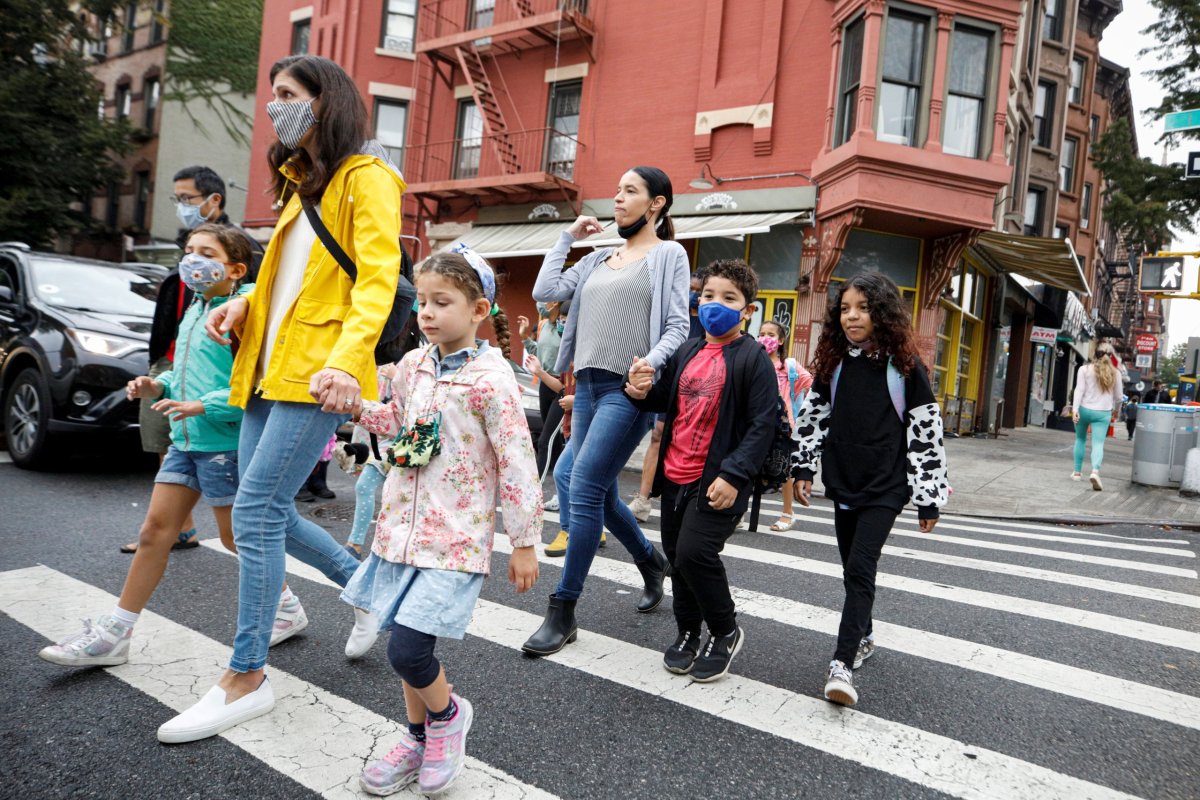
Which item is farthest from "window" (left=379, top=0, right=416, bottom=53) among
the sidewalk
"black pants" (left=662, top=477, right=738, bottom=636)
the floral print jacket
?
the floral print jacket

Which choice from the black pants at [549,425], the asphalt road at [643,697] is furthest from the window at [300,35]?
the asphalt road at [643,697]

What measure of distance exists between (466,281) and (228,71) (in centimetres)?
3247

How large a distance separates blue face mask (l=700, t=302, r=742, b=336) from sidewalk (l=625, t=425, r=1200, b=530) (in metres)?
5.37

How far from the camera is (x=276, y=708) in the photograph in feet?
9.46

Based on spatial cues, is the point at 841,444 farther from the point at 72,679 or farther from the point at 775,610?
the point at 72,679

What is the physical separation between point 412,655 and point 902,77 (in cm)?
1419

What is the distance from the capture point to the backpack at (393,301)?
2695 millimetres

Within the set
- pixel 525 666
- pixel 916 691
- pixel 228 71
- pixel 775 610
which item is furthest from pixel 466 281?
pixel 228 71

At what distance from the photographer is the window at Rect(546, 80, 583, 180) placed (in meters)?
18.3

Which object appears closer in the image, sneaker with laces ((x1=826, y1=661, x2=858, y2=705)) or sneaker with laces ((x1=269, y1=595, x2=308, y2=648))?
sneaker with laces ((x1=826, y1=661, x2=858, y2=705))

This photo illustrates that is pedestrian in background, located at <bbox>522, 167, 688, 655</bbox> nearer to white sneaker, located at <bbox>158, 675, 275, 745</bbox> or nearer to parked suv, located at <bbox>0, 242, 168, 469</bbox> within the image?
white sneaker, located at <bbox>158, 675, 275, 745</bbox>

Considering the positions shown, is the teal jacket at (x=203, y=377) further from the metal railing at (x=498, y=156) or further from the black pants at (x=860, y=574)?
the metal railing at (x=498, y=156)

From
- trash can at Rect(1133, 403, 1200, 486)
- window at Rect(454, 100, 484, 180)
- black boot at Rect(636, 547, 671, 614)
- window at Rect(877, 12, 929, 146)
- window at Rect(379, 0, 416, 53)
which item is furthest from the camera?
window at Rect(379, 0, 416, 53)

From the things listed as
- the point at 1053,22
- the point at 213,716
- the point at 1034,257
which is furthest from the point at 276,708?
the point at 1053,22
